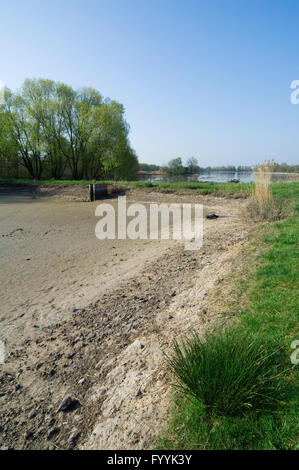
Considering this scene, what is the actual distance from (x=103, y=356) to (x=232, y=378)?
1.53 metres

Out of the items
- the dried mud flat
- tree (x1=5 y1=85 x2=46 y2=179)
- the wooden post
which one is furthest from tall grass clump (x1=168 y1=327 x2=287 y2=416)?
tree (x1=5 y1=85 x2=46 y2=179)

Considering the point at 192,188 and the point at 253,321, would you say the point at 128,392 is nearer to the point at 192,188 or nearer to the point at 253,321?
the point at 253,321

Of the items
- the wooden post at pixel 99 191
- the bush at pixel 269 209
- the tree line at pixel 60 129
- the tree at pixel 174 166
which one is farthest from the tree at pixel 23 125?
the bush at pixel 269 209

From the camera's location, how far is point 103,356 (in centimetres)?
274

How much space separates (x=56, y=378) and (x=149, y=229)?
673cm

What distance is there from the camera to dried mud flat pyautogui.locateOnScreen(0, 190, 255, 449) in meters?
1.89

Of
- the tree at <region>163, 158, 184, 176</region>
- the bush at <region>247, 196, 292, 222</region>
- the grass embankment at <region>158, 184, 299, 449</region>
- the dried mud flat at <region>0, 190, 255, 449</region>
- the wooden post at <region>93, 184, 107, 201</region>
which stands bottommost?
the dried mud flat at <region>0, 190, 255, 449</region>

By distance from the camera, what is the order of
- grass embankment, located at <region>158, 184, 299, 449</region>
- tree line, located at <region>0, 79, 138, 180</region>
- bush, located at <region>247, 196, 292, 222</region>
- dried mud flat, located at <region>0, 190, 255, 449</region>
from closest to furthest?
1. grass embankment, located at <region>158, 184, 299, 449</region>
2. dried mud flat, located at <region>0, 190, 255, 449</region>
3. bush, located at <region>247, 196, 292, 222</region>
4. tree line, located at <region>0, 79, 138, 180</region>

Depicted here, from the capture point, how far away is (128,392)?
2135mm

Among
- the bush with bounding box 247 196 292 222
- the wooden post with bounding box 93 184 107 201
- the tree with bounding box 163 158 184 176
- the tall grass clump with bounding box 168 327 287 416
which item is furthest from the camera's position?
the tree with bounding box 163 158 184 176

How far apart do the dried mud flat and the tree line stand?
2319 cm

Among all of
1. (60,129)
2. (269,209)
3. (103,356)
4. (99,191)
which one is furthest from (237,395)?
(60,129)

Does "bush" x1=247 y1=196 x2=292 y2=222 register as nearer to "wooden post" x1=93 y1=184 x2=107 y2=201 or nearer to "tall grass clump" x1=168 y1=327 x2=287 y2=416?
"tall grass clump" x1=168 y1=327 x2=287 y2=416

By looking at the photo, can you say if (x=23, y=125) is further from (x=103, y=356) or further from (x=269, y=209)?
(x=103, y=356)
